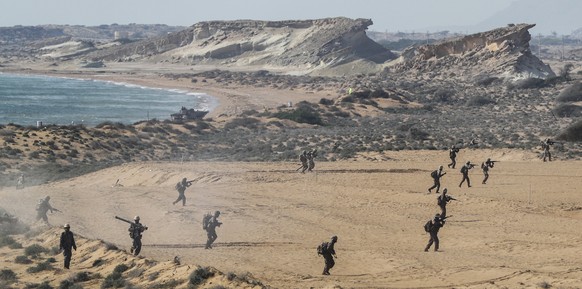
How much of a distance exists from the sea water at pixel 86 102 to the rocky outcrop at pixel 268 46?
93.7 ft

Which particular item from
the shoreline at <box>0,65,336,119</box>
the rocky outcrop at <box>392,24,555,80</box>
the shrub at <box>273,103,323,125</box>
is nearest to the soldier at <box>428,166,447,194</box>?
the shrub at <box>273,103,323,125</box>

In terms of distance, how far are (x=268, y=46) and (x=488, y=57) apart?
5768 centimetres

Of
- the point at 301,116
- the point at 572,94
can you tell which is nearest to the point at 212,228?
the point at 301,116

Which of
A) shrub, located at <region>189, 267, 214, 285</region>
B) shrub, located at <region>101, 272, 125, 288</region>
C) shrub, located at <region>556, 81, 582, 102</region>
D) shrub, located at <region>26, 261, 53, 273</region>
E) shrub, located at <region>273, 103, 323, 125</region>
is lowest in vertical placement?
shrub, located at <region>26, 261, 53, 273</region>

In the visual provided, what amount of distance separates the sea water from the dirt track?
38.0 metres

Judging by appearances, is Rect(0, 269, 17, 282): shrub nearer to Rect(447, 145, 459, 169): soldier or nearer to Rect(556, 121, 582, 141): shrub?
Rect(447, 145, 459, 169): soldier

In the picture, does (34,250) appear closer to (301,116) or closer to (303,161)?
(303,161)

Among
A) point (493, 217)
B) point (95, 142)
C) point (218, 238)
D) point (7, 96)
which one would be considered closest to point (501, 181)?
point (493, 217)

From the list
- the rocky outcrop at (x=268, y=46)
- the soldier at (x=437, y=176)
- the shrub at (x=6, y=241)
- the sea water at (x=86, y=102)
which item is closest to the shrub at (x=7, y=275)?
the shrub at (x=6, y=241)

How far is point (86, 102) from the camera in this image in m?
90.9

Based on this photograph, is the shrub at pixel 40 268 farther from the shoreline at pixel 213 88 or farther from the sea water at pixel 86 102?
the sea water at pixel 86 102

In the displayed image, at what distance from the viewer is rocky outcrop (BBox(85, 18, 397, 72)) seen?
5123 inches

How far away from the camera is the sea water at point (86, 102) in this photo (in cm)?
7431

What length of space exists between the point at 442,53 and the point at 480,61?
8255mm
